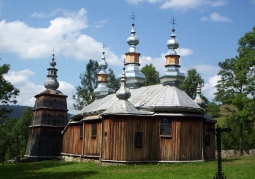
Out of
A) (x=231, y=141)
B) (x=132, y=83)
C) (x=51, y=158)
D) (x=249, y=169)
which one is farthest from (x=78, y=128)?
(x=231, y=141)

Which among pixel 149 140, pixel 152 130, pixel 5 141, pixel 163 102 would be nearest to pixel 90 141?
pixel 149 140

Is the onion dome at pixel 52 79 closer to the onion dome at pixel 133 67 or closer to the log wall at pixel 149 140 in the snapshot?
the onion dome at pixel 133 67

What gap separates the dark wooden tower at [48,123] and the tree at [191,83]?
16030 millimetres

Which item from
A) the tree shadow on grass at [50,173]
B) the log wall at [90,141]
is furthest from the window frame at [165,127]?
the tree shadow on grass at [50,173]

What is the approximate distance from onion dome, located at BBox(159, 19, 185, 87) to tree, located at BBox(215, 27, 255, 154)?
6.29 metres

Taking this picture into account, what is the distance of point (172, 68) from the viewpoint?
2872cm

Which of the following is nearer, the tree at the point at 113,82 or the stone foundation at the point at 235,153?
the stone foundation at the point at 235,153

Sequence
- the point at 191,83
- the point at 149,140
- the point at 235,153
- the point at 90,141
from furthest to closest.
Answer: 1. the point at 191,83
2. the point at 235,153
3. the point at 90,141
4. the point at 149,140

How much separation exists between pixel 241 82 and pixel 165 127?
12036mm

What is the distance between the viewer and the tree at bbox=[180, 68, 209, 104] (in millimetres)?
48594

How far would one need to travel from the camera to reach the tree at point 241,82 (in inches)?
1228

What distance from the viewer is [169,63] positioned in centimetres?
2894

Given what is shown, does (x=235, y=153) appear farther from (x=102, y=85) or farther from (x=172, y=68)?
(x=102, y=85)

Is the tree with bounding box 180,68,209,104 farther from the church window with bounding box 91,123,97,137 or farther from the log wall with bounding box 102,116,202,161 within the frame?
the log wall with bounding box 102,116,202,161
